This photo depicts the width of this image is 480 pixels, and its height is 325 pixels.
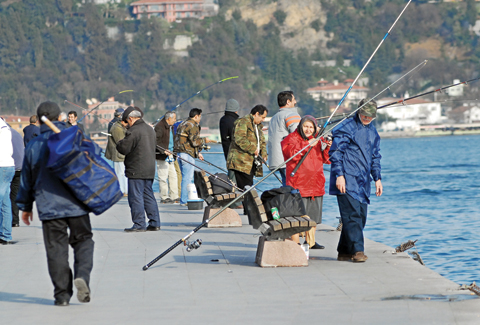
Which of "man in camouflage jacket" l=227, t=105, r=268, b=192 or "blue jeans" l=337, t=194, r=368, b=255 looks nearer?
"blue jeans" l=337, t=194, r=368, b=255

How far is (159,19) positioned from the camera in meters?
186

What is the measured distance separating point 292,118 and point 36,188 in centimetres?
372

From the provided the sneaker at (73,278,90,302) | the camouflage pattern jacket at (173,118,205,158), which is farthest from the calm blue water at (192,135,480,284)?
the sneaker at (73,278,90,302)

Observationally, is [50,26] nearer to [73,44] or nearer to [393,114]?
[73,44]

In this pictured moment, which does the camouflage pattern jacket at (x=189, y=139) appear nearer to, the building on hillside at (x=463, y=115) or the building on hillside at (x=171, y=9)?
the building on hillside at (x=463, y=115)

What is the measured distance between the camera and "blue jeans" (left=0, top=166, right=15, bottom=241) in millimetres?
8555

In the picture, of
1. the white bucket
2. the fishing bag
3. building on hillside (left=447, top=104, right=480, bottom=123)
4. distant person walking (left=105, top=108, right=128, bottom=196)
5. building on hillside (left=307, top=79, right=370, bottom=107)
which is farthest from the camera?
building on hillside (left=307, top=79, right=370, bottom=107)

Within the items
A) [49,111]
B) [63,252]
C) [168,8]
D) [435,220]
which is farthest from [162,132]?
[168,8]

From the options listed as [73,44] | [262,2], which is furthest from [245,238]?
[262,2]

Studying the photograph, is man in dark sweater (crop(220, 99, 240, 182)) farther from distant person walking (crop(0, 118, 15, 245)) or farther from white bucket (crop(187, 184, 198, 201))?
distant person walking (crop(0, 118, 15, 245))

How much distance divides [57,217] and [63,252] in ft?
0.81

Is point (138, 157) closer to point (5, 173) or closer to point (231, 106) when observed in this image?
point (5, 173)

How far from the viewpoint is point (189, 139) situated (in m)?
11.9

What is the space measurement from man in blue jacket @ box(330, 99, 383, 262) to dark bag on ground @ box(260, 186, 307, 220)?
298mm
